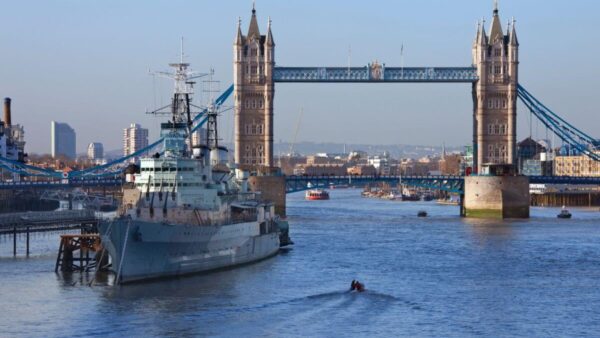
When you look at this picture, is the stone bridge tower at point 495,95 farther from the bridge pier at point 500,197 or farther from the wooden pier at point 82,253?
the wooden pier at point 82,253

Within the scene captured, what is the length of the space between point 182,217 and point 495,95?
78218 mm

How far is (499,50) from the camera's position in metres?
131

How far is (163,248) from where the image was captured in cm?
5447

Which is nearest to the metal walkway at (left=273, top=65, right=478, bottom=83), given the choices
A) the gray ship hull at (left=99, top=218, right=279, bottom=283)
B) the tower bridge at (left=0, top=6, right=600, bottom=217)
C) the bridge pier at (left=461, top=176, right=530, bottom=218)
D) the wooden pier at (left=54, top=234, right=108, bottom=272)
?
the tower bridge at (left=0, top=6, right=600, bottom=217)

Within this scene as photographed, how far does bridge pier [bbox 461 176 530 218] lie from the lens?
379 ft

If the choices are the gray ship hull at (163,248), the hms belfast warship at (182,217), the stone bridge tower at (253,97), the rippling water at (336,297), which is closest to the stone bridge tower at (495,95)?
the stone bridge tower at (253,97)

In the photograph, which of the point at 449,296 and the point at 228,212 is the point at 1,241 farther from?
the point at 449,296

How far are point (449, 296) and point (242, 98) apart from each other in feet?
255

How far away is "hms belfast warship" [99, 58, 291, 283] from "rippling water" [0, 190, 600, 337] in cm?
96

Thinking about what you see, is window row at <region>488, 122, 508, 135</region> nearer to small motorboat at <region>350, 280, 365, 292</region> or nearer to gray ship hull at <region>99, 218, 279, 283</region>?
gray ship hull at <region>99, 218, 279, 283</region>

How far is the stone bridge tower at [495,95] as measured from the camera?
130250 mm

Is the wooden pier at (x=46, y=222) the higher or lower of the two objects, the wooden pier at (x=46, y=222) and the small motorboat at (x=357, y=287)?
the higher

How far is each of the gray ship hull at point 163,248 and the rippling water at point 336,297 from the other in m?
0.66

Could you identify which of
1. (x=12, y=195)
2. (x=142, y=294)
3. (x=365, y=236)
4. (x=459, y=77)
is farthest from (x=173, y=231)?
(x=459, y=77)
